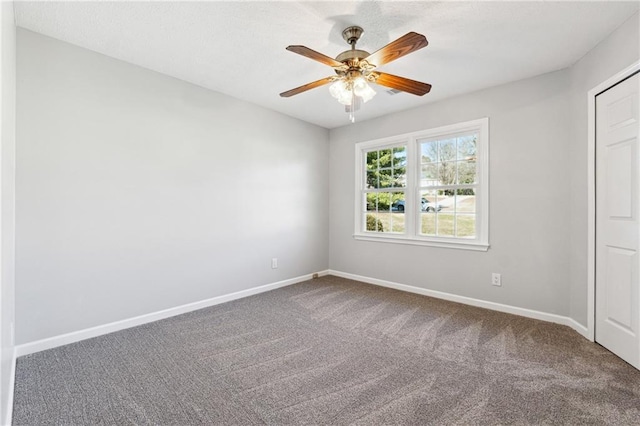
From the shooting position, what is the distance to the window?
11.7 feet

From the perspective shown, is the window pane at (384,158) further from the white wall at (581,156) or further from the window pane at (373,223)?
the white wall at (581,156)

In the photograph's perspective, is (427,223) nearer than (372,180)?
Yes

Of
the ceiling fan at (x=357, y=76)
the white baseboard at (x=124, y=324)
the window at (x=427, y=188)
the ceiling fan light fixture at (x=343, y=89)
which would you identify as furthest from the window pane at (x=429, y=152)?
the white baseboard at (x=124, y=324)

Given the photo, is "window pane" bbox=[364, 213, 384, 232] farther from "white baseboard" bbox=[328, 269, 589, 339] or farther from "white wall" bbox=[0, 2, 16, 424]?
"white wall" bbox=[0, 2, 16, 424]

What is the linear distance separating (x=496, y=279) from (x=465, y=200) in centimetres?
98

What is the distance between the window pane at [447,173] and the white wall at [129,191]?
7.20 feet

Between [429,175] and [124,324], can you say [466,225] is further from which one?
[124,324]

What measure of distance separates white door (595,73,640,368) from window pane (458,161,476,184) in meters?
1.17

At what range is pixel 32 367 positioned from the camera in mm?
2154

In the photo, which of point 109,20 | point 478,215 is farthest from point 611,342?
point 109,20

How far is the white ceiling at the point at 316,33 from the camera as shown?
6.82ft

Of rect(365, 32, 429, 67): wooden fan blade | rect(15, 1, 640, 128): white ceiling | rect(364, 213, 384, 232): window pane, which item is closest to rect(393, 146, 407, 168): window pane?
rect(364, 213, 384, 232): window pane

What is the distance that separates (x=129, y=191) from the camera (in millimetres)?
2873

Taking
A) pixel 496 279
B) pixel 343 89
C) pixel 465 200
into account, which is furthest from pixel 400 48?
pixel 496 279
